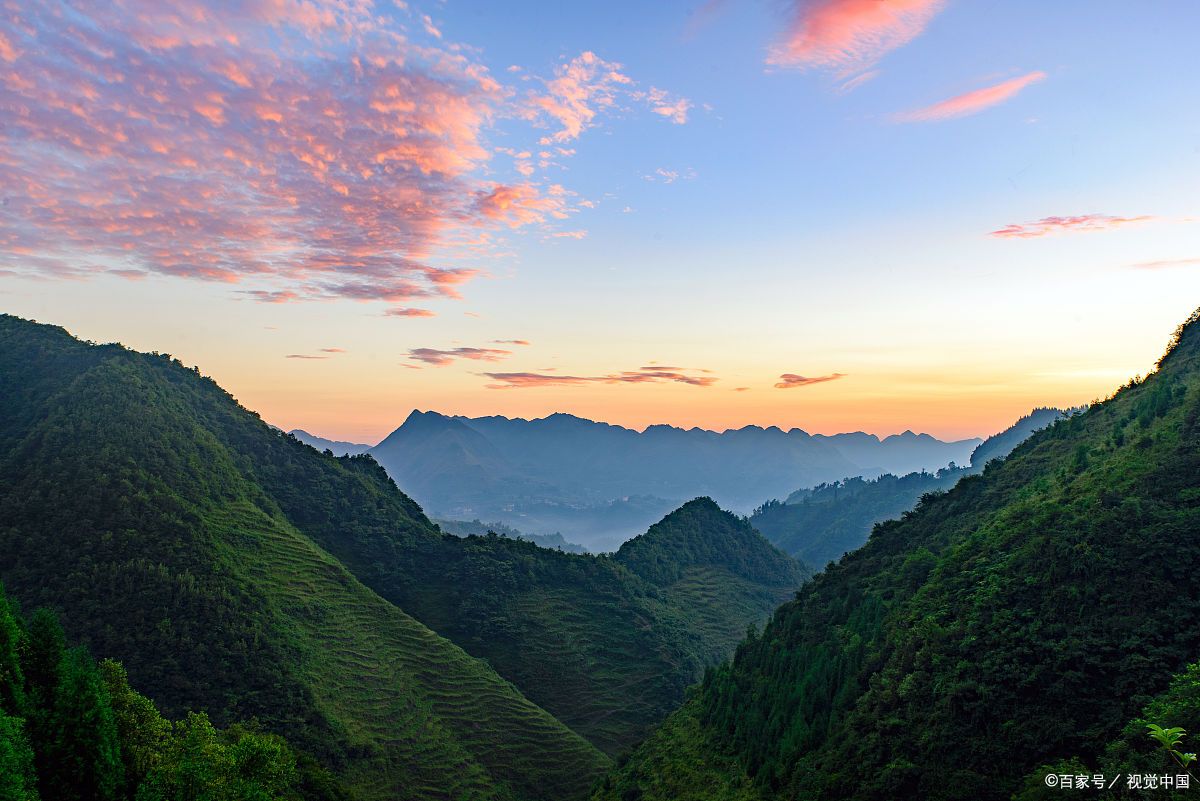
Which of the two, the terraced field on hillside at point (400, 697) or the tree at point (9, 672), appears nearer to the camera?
the tree at point (9, 672)

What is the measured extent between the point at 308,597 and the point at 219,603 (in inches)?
617

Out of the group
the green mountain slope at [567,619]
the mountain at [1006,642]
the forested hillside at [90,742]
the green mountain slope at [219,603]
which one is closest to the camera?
the mountain at [1006,642]

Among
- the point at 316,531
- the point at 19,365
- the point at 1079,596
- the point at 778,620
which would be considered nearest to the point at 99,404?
the point at 19,365

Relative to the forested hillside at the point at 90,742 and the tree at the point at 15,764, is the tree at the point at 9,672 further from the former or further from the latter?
the tree at the point at 15,764

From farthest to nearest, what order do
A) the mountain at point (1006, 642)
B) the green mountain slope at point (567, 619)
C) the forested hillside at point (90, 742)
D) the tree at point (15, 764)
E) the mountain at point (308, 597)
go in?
1. the green mountain slope at point (567, 619)
2. the mountain at point (308, 597)
3. the forested hillside at point (90, 742)
4. the mountain at point (1006, 642)
5. the tree at point (15, 764)

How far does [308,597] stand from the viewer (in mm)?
92562

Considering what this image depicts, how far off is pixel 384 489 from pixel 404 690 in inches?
2916

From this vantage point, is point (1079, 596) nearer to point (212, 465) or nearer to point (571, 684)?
point (571, 684)

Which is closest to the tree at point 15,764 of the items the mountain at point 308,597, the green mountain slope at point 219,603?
the green mountain slope at point 219,603

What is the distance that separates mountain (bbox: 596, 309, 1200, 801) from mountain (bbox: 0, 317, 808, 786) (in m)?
32.9

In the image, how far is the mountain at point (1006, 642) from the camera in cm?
3114

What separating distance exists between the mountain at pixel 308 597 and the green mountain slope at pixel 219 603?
0.97 ft

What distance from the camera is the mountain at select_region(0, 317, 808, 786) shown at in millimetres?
73125

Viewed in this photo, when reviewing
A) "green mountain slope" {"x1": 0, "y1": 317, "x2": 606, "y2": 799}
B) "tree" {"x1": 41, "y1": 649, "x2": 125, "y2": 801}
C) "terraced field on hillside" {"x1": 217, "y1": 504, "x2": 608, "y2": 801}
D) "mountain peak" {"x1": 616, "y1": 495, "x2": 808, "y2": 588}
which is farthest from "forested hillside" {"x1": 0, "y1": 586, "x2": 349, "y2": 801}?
"mountain peak" {"x1": 616, "y1": 495, "x2": 808, "y2": 588}
